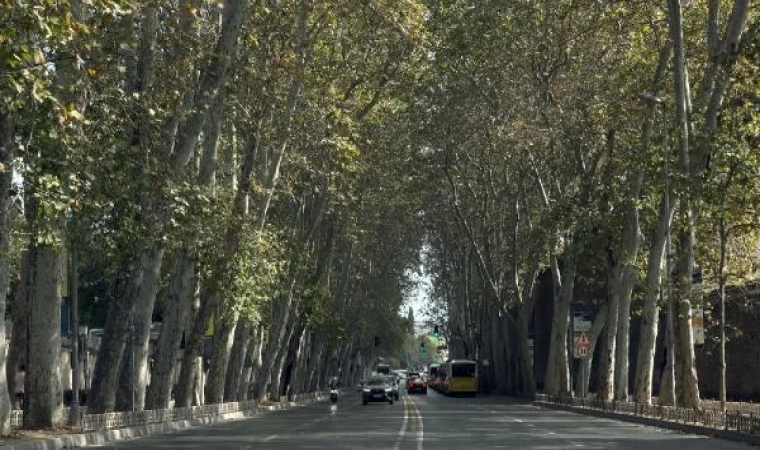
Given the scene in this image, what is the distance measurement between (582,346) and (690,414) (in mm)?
19563

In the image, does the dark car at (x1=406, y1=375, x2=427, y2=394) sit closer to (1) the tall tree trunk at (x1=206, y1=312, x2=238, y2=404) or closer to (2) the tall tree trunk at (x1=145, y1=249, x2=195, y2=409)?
(1) the tall tree trunk at (x1=206, y1=312, x2=238, y2=404)

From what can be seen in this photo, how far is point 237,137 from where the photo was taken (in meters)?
48.1

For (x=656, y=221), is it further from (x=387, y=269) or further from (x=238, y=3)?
(x=387, y=269)

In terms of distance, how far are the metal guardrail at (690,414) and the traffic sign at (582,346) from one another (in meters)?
3.49

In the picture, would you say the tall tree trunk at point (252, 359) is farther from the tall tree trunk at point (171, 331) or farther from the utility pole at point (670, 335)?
the utility pole at point (670, 335)

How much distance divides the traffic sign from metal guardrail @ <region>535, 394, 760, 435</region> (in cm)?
349

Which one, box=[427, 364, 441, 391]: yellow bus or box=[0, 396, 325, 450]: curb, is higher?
A: box=[427, 364, 441, 391]: yellow bus

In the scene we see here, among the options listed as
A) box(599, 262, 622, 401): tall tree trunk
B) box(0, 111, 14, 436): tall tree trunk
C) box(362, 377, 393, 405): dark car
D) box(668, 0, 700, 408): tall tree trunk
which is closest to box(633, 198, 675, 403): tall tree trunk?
box(668, 0, 700, 408): tall tree trunk

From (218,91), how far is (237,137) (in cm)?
1470

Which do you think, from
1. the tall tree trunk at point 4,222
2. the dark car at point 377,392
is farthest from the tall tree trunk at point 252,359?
the tall tree trunk at point 4,222

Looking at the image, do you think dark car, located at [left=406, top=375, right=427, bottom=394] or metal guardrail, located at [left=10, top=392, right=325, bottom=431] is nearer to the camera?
metal guardrail, located at [left=10, top=392, right=325, bottom=431]

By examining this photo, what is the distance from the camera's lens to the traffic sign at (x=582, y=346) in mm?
54250

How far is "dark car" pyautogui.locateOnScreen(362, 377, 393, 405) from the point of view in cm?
6712

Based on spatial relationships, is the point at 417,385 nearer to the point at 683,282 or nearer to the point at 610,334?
the point at 610,334
